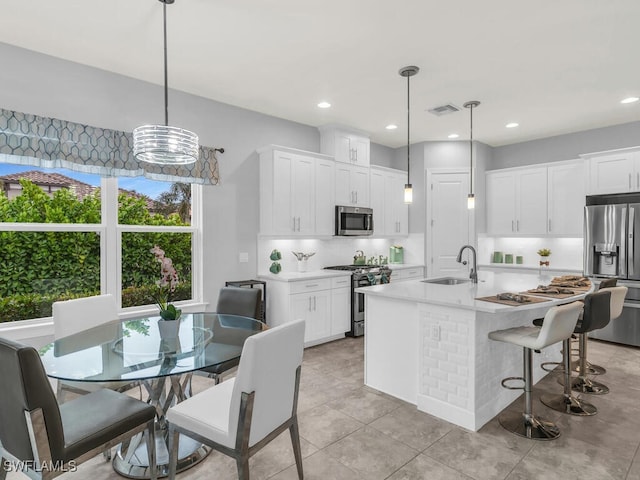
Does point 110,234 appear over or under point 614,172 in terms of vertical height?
under

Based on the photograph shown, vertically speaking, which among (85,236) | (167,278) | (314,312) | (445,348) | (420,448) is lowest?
(420,448)

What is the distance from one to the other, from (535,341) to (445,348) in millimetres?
597

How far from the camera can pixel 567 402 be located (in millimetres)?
3035

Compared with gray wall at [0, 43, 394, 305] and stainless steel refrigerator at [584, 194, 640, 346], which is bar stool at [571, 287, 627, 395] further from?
gray wall at [0, 43, 394, 305]

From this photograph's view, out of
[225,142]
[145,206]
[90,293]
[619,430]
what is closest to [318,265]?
[225,142]

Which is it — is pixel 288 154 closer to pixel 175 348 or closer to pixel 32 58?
pixel 32 58

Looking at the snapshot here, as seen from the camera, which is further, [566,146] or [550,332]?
[566,146]

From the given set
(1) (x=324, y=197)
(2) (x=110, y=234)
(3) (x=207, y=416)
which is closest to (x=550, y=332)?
(3) (x=207, y=416)

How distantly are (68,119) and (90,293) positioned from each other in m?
1.61

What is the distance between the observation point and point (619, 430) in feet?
8.81

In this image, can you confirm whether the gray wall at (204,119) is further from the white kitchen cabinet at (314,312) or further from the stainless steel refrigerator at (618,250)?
the stainless steel refrigerator at (618,250)

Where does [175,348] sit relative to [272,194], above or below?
below

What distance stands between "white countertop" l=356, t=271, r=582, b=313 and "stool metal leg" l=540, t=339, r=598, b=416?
58cm

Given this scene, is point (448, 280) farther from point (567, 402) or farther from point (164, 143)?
point (164, 143)
